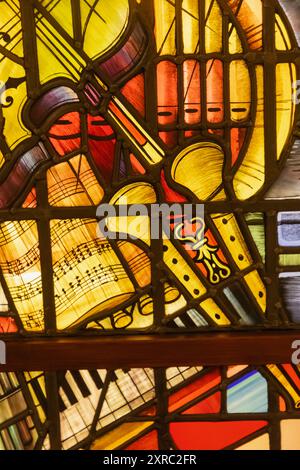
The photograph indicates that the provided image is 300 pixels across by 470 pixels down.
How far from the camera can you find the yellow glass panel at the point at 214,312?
1.44 meters

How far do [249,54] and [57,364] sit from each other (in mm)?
1084

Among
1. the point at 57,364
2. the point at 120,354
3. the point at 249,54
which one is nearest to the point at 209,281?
the point at 120,354

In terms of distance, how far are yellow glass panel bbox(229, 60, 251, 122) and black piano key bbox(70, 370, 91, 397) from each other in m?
0.92

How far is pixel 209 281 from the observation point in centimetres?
143

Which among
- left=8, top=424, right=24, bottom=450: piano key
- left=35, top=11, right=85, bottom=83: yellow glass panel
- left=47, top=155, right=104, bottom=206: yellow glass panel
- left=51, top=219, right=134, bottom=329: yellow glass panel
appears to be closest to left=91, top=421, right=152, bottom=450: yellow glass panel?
left=8, top=424, right=24, bottom=450: piano key

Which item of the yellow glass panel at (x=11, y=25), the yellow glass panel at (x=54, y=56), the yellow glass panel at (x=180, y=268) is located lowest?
the yellow glass panel at (x=180, y=268)

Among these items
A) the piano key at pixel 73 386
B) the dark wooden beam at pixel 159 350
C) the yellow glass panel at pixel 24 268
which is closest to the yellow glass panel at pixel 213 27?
the yellow glass panel at pixel 24 268

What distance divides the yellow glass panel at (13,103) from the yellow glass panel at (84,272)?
0.28 metres

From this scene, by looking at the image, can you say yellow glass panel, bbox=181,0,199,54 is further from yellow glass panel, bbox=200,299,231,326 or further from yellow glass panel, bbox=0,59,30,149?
yellow glass panel, bbox=200,299,231,326

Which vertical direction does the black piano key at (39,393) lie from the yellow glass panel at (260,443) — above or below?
above

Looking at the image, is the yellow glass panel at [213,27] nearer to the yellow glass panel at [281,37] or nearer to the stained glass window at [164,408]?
the yellow glass panel at [281,37]

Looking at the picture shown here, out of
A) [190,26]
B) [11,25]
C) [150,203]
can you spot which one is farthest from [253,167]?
[11,25]

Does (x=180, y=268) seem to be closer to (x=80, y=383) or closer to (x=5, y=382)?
(x=80, y=383)

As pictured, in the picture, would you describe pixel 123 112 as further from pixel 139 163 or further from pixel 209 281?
pixel 209 281
